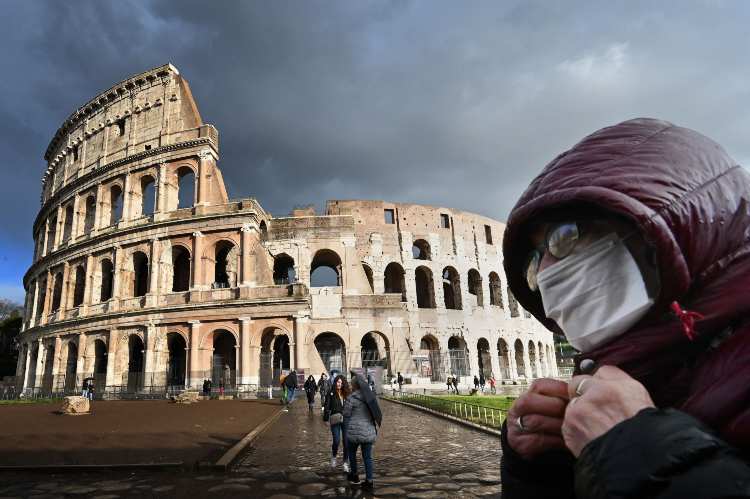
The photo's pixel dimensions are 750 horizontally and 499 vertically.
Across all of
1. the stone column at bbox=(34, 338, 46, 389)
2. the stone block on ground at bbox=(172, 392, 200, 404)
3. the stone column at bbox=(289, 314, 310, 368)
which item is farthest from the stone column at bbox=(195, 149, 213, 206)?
the stone column at bbox=(34, 338, 46, 389)

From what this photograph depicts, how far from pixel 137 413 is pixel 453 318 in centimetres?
1938

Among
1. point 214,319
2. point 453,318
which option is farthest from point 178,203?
point 453,318

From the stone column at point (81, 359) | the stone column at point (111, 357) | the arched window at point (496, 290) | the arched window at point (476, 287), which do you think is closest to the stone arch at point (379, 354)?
the arched window at point (476, 287)

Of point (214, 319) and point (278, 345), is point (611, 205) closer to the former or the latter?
point (214, 319)

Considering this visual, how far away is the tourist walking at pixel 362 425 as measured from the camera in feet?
17.5

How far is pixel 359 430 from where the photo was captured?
538 centimetres

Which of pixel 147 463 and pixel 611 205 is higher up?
pixel 611 205

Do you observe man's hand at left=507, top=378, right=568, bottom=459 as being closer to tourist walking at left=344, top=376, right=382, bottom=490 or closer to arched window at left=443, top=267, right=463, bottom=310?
tourist walking at left=344, top=376, right=382, bottom=490

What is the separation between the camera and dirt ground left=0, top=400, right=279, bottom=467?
6.82 m

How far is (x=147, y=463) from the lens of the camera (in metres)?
6.20

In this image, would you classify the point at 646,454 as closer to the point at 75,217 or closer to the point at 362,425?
the point at 362,425

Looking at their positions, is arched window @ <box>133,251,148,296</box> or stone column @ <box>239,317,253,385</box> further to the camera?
arched window @ <box>133,251,148,296</box>

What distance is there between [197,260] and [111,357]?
702 cm

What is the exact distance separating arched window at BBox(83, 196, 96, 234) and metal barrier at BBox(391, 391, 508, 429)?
2651 centimetres
